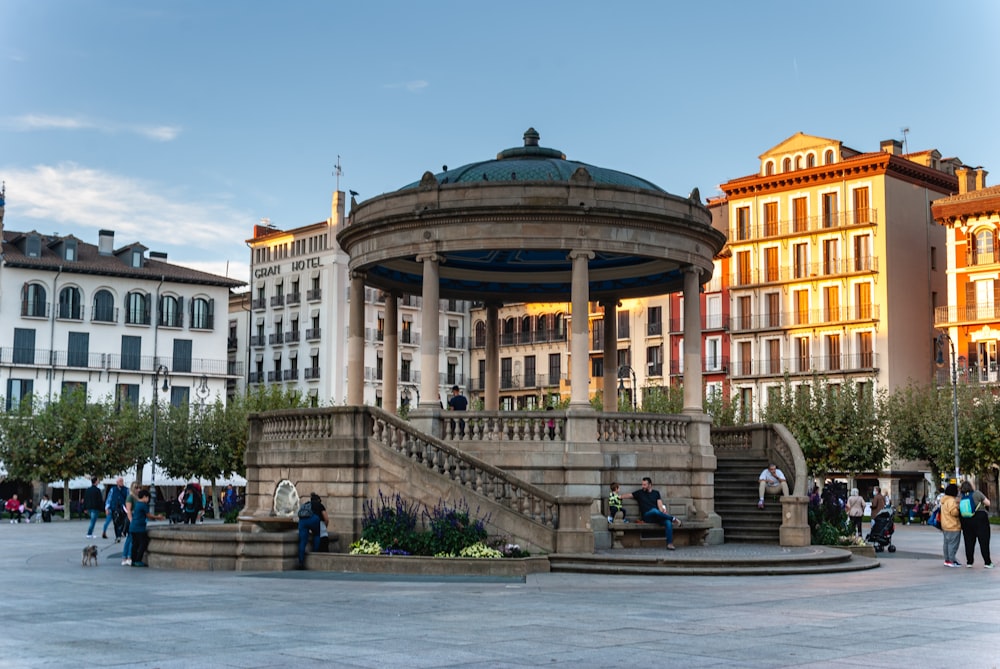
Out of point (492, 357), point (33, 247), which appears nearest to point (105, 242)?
point (33, 247)

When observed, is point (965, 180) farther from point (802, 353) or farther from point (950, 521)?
point (950, 521)

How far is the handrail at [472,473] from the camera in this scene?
24.7m

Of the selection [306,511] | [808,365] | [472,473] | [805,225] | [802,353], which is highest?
[805,225]

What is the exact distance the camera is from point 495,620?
15.8m

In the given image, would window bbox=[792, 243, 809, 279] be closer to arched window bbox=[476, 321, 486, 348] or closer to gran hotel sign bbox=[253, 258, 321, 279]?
arched window bbox=[476, 321, 486, 348]

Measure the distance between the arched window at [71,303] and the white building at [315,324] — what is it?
62.0 ft

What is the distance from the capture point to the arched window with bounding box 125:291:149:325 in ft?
307

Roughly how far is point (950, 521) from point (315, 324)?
82894 millimetres

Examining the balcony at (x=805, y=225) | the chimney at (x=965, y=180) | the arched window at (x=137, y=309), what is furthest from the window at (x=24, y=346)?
the chimney at (x=965, y=180)

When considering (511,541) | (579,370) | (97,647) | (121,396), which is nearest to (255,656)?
(97,647)

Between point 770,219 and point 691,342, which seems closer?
point 691,342

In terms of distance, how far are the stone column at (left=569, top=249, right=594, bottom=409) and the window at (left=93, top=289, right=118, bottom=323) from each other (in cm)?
7110

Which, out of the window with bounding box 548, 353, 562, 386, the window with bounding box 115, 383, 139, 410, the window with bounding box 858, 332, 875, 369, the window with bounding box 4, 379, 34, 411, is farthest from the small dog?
the window with bounding box 548, 353, 562, 386

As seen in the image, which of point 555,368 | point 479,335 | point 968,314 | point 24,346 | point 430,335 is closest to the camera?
point 430,335
